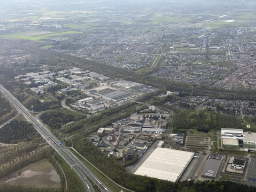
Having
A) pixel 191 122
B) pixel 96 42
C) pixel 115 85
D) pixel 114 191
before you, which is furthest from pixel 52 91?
Result: pixel 96 42

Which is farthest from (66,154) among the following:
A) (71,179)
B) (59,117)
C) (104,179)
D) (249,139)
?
(249,139)

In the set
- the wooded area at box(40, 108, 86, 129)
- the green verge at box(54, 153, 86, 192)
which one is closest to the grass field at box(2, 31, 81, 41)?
the wooded area at box(40, 108, 86, 129)

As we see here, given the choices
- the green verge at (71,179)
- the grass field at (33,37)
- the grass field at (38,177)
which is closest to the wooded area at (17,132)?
the grass field at (38,177)

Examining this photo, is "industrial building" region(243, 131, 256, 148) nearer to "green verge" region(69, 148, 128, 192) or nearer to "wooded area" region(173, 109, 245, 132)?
"wooded area" region(173, 109, 245, 132)

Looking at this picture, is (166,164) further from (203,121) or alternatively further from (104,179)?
(203,121)

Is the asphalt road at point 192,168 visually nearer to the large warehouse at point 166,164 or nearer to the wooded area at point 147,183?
the large warehouse at point 166,164

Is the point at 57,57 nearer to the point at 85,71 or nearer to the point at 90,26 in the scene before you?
the point at 85,71
